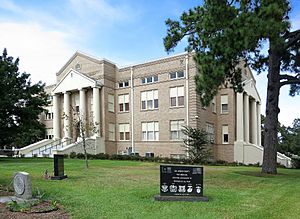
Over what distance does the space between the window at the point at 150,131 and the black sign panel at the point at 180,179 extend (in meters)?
25.4

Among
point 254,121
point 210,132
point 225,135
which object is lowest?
point 225,135

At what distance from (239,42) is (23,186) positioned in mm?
9415

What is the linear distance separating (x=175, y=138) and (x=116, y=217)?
26.2 meters

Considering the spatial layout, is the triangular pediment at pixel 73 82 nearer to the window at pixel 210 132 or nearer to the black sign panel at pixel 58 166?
the window at pixel 210 132

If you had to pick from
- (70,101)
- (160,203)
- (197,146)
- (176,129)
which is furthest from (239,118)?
(160,203)

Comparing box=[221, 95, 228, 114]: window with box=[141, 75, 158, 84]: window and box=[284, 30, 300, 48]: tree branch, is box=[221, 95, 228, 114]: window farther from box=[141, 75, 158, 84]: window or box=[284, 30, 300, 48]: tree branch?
box=[284, 30, 300, 48]: tree branch

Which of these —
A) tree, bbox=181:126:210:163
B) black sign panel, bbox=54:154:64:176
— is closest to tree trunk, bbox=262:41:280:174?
black sign panel, bbox=54:154:64:176

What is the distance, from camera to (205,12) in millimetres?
14984

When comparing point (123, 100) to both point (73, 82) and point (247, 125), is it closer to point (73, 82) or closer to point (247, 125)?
point (73, 82)

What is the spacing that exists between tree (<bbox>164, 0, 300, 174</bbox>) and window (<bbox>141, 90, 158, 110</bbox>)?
1645 cm

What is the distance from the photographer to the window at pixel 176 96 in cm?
3309

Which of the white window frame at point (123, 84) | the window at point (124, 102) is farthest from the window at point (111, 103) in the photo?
the white window frame at point (123, 84)

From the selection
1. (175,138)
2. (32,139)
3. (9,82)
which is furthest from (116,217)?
(32,139)

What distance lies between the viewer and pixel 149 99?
35531 mm
